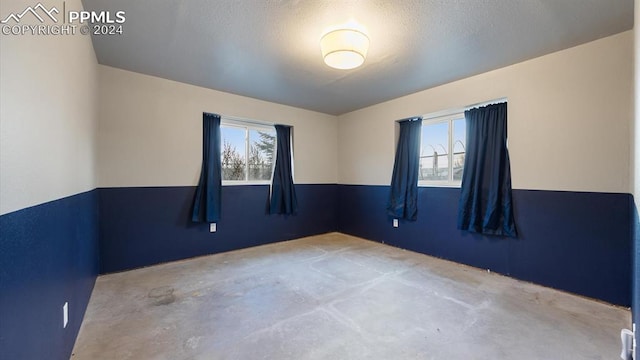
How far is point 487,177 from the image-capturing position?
10.9ft

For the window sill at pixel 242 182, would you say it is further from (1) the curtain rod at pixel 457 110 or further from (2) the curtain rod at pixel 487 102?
(2) the curtain rod at pixel 487 102

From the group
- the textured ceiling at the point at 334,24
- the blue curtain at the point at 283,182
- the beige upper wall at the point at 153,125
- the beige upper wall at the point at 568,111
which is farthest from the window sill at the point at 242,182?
the beige upper wall at the point at 568,111

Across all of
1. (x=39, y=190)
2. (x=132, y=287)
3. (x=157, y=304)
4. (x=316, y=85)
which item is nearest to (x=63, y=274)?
(x=39, y=190)

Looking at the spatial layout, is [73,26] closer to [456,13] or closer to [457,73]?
[456,13]

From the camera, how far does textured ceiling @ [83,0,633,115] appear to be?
2.07 metres

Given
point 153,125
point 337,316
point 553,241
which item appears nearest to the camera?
point 337,316

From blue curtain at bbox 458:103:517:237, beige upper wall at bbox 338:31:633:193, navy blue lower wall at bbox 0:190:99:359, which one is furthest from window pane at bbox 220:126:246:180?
blue curtain at bbox 458:103:517:237

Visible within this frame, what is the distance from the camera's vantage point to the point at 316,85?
3.76 meters

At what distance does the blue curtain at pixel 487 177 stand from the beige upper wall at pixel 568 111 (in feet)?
0.38

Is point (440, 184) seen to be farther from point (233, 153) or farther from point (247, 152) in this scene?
point (233, 153)

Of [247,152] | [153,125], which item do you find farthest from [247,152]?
[153,125]

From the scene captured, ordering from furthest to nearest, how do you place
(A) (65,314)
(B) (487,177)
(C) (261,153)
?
(C) (261,153) < (B) (487,177) < (A) (65,314)

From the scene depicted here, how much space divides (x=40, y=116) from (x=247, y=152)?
10.5 feet

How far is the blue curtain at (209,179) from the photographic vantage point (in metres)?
3.81
